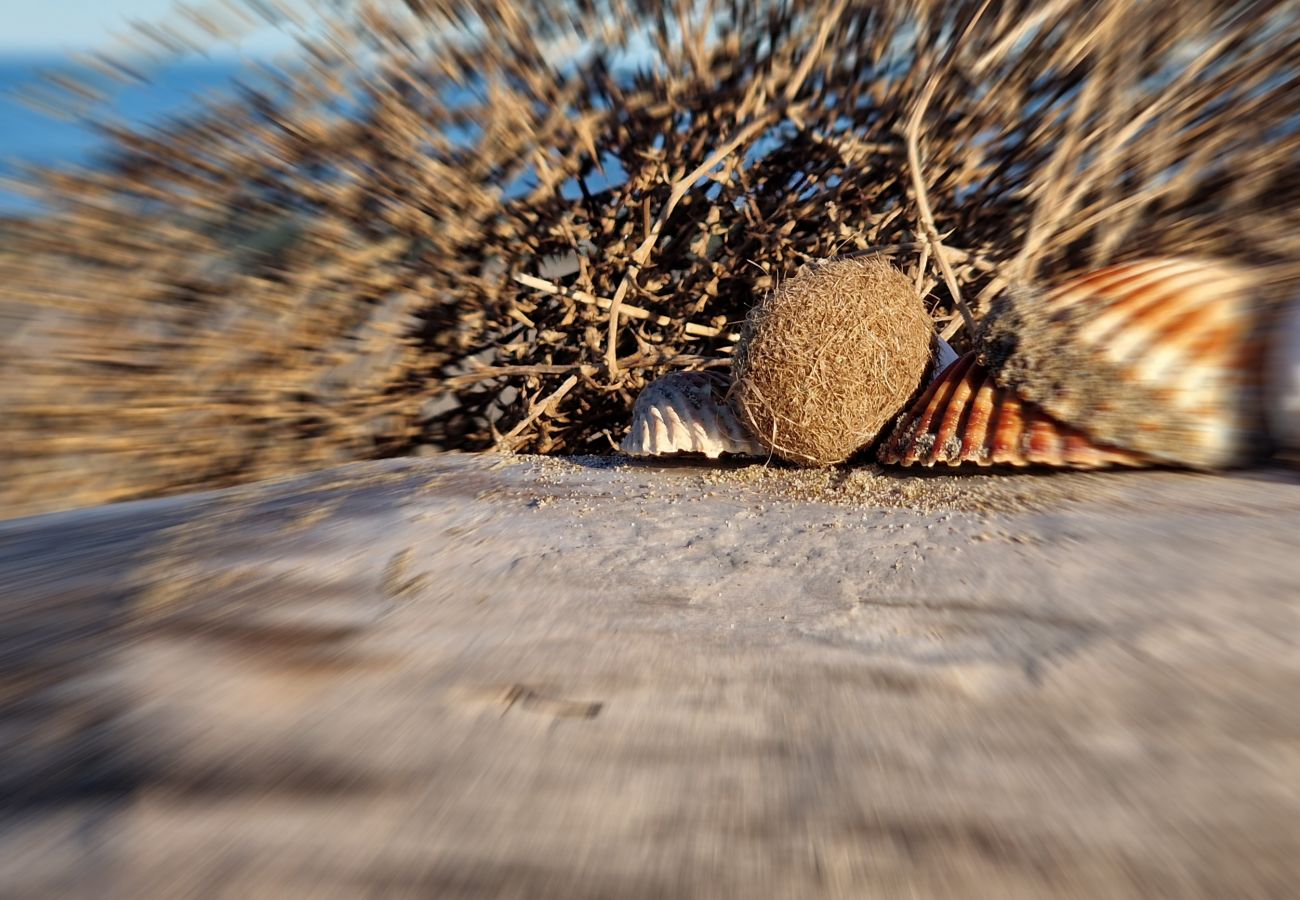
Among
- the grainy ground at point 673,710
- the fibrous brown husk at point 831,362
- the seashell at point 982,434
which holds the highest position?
the fibrous brown husk at point 831,362

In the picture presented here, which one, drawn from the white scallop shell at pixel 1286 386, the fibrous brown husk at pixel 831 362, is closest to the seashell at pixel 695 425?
the fibrous brown husk at pixel 831 362

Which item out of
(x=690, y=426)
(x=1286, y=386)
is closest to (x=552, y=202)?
(x=690, y=426)

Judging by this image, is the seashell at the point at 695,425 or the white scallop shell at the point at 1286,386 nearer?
the white scallop shell at the point at 1286,386

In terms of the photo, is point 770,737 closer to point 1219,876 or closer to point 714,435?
point 1219,876

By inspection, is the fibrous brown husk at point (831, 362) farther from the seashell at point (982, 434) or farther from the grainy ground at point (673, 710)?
the grainy ground at point (673, 710)

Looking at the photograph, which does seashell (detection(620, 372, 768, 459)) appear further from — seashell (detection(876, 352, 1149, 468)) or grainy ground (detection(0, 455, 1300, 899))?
grainy ground (detection(0, 455, 1300, 899))

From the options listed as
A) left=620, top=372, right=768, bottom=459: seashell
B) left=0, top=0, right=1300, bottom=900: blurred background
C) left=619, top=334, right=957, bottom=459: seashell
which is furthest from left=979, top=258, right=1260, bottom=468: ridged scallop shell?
left=620, top=372, right=768, bottom=459: seashell

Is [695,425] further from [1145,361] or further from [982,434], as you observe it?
[1145,361]
